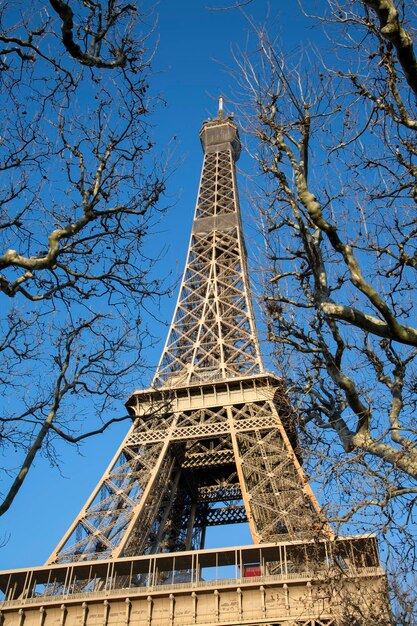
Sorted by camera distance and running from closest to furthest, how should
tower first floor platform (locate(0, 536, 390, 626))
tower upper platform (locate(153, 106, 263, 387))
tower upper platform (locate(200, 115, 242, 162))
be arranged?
tower first floor platform (locate(0, 536, 390, 626)) < tower upper platform (locate(153, 106, 263, 387)) < tower upper platform (locate(200, 115, 242, 162))

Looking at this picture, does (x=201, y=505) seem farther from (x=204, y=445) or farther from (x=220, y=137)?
(x=220, y=137)

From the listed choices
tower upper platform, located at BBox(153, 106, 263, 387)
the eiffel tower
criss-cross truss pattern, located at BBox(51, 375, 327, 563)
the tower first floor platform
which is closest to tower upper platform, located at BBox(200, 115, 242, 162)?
tower upper platform, located at BBox(153, 106, 263, 387)

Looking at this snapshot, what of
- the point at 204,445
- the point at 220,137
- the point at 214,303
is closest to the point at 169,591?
the point at 204,445

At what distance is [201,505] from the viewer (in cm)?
3859

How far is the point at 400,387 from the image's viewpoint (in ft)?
33.6

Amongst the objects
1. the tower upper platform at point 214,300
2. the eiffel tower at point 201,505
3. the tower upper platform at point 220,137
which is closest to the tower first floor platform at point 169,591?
the eiffel tower at point 201,505

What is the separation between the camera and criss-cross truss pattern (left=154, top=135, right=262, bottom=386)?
39.6 m

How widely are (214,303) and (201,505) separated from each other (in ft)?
40.1

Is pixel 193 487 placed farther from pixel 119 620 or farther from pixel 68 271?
pixel 68 271

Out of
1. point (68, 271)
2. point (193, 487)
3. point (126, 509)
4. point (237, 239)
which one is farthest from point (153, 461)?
point (68, 271)

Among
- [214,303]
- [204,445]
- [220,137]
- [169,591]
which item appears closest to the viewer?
[169,591]

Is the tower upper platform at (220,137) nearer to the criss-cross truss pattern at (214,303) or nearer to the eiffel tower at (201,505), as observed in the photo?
the criss-cross truss pattern at (214,303)

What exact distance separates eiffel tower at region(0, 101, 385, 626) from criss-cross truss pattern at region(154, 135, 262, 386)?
0.10m

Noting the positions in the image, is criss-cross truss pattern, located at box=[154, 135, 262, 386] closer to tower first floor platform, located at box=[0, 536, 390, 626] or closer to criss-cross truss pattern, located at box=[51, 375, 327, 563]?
criss-cross truss pattern, located at box=[51, 375, 327, 563]
